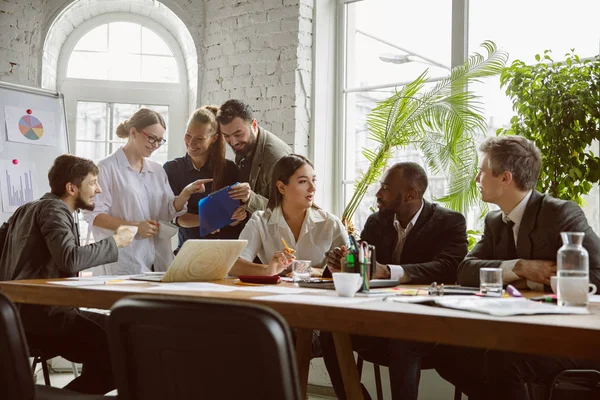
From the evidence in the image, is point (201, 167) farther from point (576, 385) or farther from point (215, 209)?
point (576, 385)

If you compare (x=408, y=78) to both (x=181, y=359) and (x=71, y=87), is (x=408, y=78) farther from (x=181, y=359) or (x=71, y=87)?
(x=181, y=359)

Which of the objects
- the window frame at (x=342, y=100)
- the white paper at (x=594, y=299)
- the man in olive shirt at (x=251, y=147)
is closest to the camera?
the white paper at (x=594, y=299)

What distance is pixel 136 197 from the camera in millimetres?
3680

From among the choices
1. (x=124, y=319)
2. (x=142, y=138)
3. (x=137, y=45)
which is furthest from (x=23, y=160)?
(x=124, y=319)

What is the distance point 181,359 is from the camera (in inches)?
43.4

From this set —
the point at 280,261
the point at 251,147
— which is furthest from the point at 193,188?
the point at 280,261

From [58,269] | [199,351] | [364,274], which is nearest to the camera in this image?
[199,351]

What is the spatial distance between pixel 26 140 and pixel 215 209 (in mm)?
1565

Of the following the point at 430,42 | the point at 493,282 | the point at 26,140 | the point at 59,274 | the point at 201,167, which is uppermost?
the point at 430,42

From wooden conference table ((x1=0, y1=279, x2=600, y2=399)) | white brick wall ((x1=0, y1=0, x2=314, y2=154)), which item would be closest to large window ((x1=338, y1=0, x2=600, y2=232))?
white brick wall ((x1=0, y1=0, x2=314, y2=154))

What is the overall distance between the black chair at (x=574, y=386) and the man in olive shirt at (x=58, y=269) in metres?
1.64

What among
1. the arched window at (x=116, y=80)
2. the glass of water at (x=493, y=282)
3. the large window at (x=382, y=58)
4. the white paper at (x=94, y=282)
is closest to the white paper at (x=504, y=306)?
the glass of water at (x=493, y=282)

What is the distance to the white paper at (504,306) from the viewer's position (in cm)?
151

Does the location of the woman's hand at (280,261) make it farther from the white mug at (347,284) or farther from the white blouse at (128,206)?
the white blouse at (128,206)
